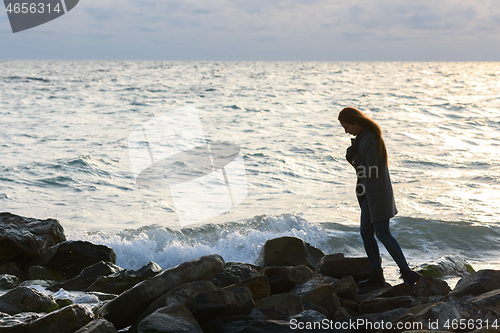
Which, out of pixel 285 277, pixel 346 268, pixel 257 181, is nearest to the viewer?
pixel 285 277

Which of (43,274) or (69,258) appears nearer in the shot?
(43,274)

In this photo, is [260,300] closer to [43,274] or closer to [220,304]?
[220,304]

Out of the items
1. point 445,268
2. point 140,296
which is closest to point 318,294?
point 140,296

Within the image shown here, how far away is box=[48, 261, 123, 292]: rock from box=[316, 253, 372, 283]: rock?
2.77 m

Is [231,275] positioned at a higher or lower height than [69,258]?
higher

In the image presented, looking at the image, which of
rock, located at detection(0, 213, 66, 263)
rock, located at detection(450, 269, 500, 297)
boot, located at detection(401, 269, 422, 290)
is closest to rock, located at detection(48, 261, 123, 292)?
rock, located at detection(0, 213, 66, 263)

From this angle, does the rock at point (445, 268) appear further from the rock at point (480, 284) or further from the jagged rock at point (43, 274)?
the jagged rock at point (43, 274)

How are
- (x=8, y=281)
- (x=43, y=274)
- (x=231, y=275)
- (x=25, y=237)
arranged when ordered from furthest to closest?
(x=25, y=237) → (x=43, y=274) → (x=8, y=281) → (x=231, y=275)

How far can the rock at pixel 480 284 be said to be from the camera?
481 cm

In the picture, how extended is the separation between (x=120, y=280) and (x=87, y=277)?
0.62 metres

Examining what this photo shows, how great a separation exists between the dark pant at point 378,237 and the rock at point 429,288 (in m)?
0.20

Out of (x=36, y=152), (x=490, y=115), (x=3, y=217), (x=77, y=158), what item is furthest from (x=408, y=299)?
(x=490, y=115)

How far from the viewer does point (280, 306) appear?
13.9 feet

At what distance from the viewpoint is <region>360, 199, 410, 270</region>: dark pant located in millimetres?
4795
